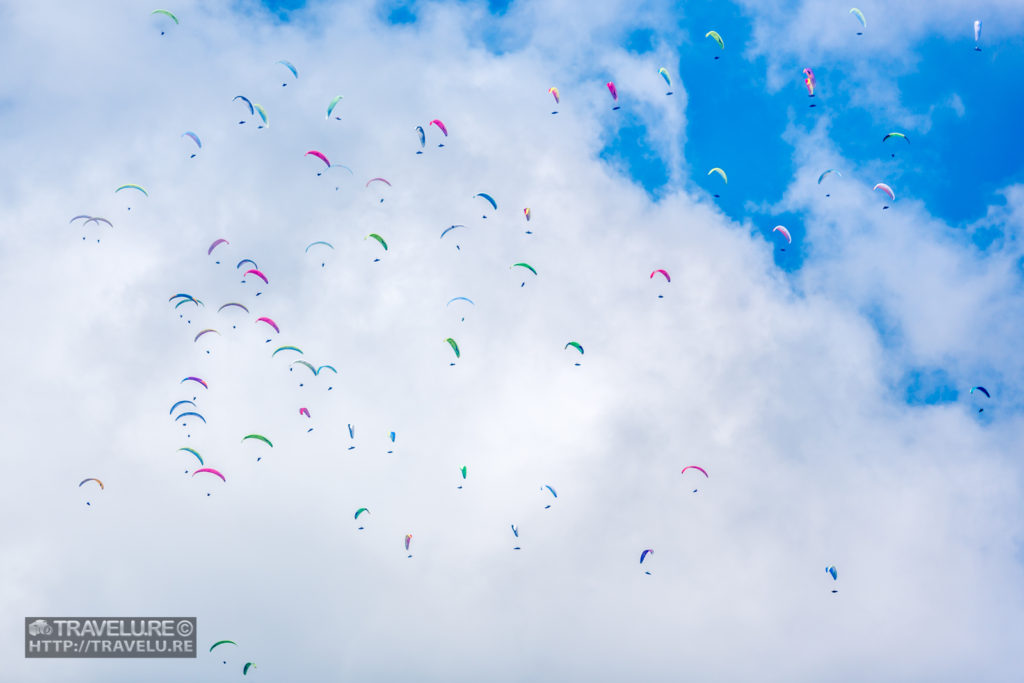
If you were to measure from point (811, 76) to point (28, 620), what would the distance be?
300 ft

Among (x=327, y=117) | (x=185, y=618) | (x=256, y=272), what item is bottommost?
(x=185, y=618)

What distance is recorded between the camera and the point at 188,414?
2697 inches

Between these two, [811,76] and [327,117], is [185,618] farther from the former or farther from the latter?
[811,76]

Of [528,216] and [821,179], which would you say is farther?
[528,216]

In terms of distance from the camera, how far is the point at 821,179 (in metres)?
66.4

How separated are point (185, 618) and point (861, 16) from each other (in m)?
79.4

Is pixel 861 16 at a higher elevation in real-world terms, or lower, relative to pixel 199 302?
higher

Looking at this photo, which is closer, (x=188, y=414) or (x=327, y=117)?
(x=327, y=117)

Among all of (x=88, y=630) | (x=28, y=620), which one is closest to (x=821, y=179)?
(x=88, y=630)

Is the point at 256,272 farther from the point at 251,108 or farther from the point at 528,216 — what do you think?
the point at 528,216

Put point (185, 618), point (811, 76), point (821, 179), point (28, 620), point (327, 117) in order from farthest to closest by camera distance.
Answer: point (28, 620)
point (185, 618)
point (811, 76)
point (821, 179)
point (327, 117)

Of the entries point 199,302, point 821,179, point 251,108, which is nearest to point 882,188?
point 821,179

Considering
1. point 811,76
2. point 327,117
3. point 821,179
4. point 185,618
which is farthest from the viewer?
point 185,618

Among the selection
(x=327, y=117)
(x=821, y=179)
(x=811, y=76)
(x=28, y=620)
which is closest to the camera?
(x=327, y=117)
